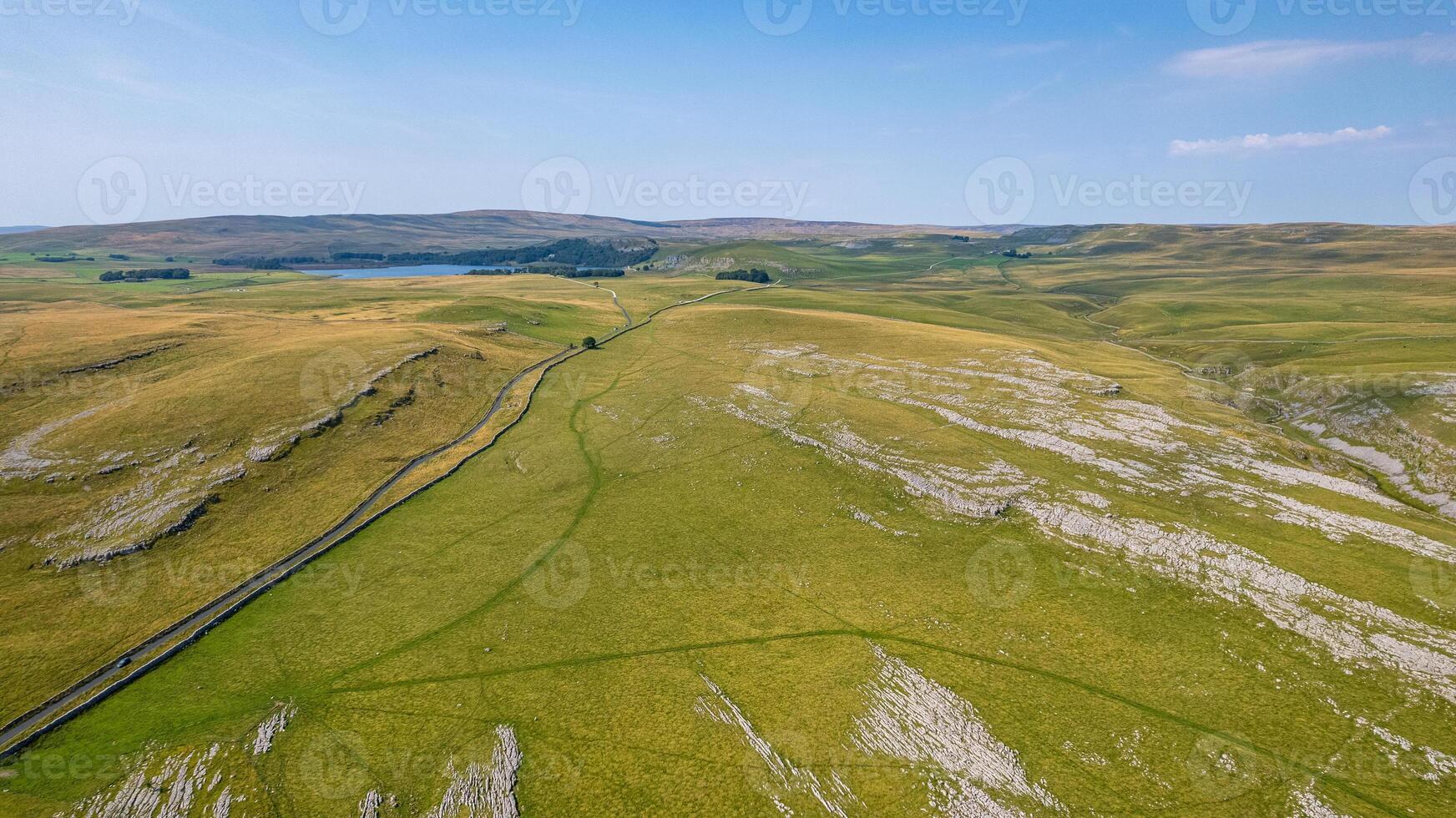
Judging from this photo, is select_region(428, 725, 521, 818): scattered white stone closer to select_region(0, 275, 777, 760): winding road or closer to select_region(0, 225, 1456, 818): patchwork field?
select_region(0, 225, 1456, 818): patchwork field

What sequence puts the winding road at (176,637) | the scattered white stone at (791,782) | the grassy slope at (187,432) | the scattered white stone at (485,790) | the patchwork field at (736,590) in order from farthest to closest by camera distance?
the grassy slope at (187,432) < the winding road at (176,637) < the patchwork field at (736,590) < the scattered white stone at (791,782) < the scattered white stone at (485,790)

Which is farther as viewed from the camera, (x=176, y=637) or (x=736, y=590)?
(x=736, y=590)

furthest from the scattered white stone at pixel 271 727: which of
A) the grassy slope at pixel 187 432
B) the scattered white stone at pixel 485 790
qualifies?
the grassy slope at pixel 187 432

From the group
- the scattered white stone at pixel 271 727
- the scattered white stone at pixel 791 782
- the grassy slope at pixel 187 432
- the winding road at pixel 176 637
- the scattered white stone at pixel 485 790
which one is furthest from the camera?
the grassy slope at pixel 187 432

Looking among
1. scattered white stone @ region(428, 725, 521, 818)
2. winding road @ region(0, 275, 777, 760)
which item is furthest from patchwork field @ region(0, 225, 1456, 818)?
winding road @ region(0, 275, 777, 760)

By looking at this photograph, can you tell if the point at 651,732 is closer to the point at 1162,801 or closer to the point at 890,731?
the point at 890,731

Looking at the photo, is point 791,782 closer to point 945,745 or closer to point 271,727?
point 945,745

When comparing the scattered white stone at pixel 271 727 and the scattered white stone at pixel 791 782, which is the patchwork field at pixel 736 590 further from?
the scattered white stone at pixel 271 727

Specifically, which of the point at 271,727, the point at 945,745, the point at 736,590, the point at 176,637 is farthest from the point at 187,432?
the point at 945,745
